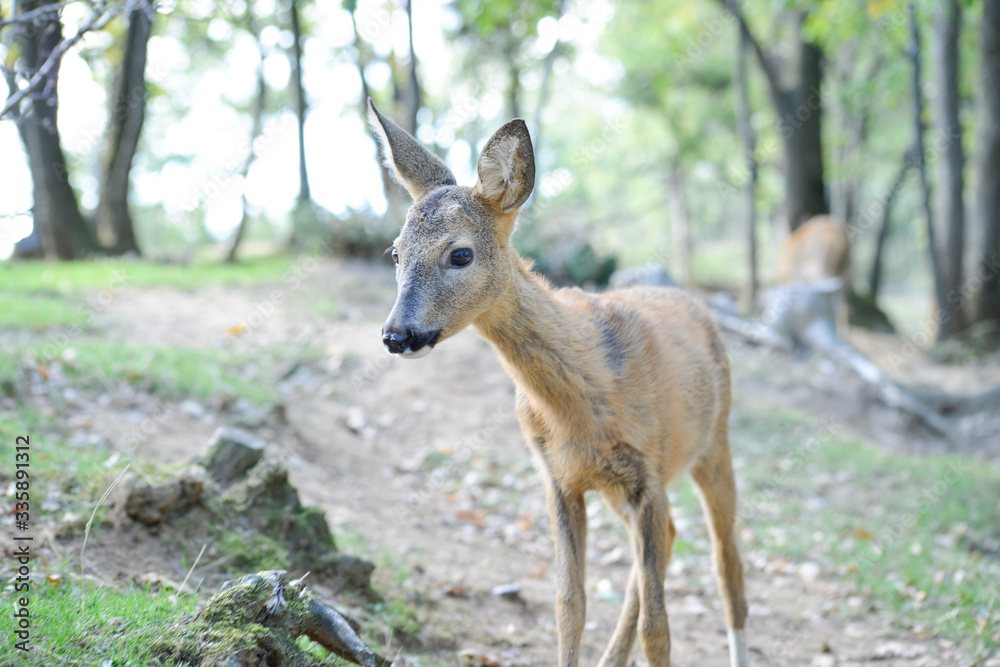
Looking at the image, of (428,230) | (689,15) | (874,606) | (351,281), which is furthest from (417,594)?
(689,15)

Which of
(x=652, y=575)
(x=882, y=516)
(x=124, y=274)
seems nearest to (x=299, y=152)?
(x=124, y=274)

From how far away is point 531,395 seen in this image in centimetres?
380

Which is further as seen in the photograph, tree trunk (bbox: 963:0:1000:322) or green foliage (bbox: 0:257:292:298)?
tree trunk (bbox: 963:0:1000:322)

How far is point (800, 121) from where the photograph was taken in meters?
14.7

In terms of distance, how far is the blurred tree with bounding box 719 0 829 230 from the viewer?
570 inches

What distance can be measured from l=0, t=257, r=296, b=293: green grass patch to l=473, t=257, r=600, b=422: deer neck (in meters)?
9.29

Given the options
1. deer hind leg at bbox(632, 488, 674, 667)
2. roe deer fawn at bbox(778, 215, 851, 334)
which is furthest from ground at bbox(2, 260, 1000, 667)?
roe deer fawn at bbox(778, 215, 851, 334)

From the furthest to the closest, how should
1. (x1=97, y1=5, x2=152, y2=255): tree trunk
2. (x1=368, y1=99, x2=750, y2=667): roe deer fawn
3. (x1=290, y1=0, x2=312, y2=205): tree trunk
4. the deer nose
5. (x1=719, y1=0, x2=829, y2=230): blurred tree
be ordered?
(x1=290, y1=0, x2=312, y2=205): tree trunk
(x1=97, y1=5, x2=152, y2=255): tree trunk
(x1=719, y1=0, x2=829, y2=230): blurred tree
(x1=368, y1=99, x2=750, y2=667): roe deer fawn
the deer nose

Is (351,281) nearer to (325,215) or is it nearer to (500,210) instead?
(325,215)

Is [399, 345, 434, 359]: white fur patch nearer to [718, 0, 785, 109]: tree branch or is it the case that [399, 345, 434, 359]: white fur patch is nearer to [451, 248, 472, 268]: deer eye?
[451, 248, 472, 268]: deer eye

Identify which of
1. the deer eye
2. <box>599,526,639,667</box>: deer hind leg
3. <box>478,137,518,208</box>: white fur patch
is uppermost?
<box>478,137,518,208</box>: white fur patch

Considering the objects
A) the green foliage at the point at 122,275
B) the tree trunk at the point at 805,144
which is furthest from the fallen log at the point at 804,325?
the green foliage at the point at 122,275

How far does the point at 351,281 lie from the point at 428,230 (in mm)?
9786

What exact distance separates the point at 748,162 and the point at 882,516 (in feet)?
27.6
